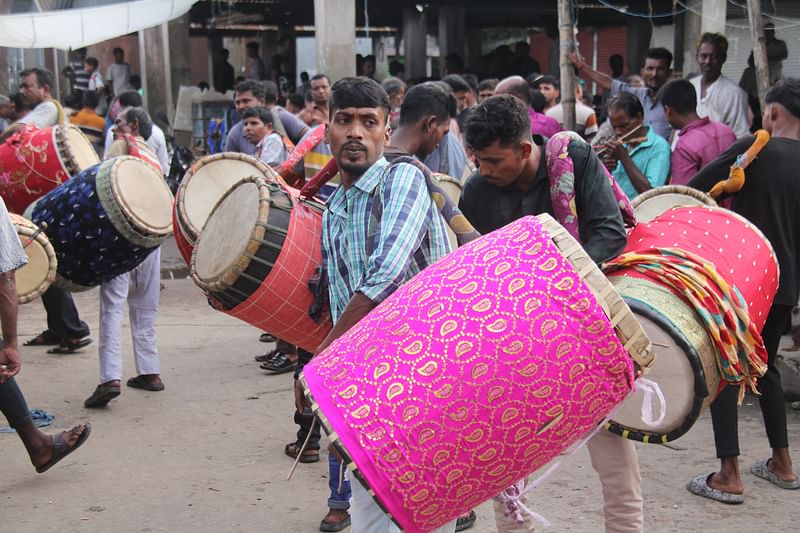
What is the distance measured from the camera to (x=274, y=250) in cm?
352

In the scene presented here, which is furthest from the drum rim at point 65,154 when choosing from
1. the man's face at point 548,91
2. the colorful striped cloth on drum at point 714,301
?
the man's face at point 548,91

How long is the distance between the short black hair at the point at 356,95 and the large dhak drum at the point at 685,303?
91 centimetres

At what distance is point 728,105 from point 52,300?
5.18 metres

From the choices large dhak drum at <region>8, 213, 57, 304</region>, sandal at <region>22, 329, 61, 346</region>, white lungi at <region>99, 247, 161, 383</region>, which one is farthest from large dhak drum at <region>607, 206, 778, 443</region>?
sandal at <region>22, 329, 61, 346</region>

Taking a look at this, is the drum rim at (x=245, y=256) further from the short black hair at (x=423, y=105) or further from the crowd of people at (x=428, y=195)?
the short black hair at (x=423, y=105)

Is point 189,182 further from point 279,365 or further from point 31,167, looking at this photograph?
point 279,365

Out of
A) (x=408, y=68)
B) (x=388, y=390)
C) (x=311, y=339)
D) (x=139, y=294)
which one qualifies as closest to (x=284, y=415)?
(x=139, y=294)

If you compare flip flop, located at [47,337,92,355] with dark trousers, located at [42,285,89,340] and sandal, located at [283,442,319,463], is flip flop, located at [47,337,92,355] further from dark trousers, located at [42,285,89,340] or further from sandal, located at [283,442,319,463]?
sandal, located at [283,442,319,463]

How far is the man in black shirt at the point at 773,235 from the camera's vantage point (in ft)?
14.0

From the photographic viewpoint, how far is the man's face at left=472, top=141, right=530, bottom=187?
3125 mm

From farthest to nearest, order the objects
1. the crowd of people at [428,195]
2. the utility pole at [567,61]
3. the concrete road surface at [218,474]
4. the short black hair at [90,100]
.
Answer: the short black hair at [90,100] < the utility pole at [567,61] < the concrete road surface at [218,474] < the crowd of people at [428,195]

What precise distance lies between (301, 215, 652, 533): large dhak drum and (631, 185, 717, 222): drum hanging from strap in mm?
2110

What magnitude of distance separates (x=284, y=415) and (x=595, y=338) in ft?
12.4

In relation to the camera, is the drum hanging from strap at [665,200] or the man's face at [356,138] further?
the drum hanging from strap at [665,200]
